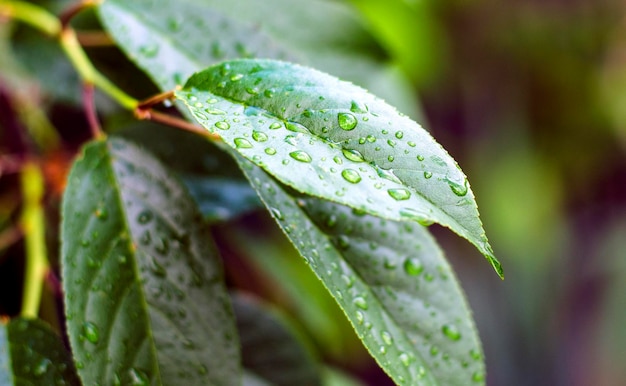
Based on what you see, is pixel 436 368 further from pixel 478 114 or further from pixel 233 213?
pixel 478 114

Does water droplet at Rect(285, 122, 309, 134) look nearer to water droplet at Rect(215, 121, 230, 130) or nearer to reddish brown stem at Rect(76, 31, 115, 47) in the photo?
water droplet at Rect(215, 121, 230, 130)

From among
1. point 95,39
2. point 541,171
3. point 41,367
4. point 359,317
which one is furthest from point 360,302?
point 541,171

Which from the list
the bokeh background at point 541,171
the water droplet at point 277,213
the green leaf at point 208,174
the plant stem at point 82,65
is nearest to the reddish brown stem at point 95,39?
the plant stem at point 82,65

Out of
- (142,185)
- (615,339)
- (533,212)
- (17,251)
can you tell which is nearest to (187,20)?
(142,185)

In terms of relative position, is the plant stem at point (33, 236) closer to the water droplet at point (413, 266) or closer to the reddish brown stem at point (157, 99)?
the reddish brown stem at point (157, 99)

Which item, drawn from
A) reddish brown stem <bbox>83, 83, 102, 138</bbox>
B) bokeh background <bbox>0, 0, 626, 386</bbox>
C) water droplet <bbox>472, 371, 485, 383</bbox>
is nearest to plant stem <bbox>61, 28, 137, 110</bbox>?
reddish brown stem <bbox>83, 83, 102, 138</bbox>

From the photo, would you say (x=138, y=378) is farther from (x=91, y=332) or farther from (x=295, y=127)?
(x=295, y=127)
